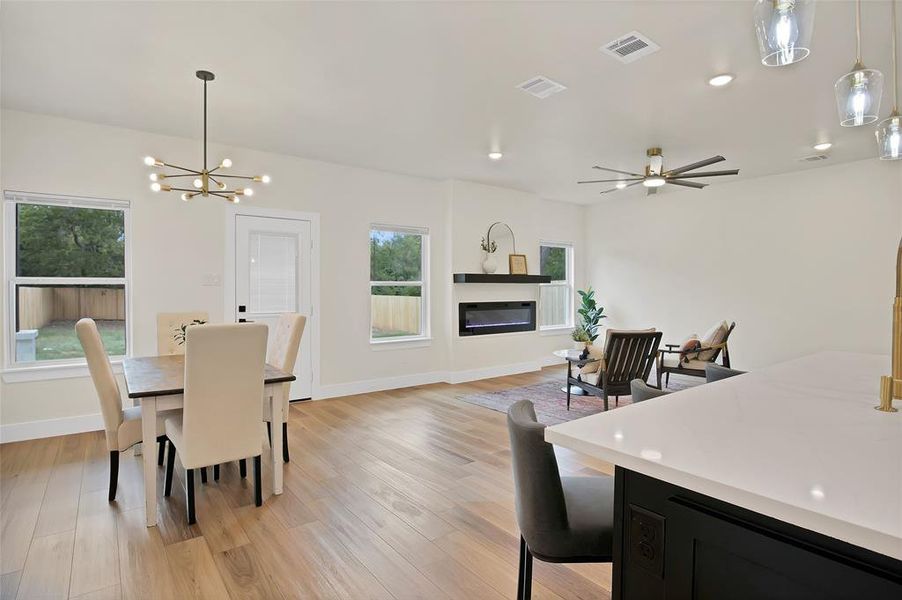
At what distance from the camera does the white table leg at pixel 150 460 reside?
8.13 feet

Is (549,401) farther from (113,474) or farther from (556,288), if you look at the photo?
(113,474)

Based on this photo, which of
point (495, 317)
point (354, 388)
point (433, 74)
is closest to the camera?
point (433, 74)

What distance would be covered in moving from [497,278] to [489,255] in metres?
0.37

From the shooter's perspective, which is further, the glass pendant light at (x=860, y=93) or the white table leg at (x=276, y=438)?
the white table leg at (x=276, y=438)

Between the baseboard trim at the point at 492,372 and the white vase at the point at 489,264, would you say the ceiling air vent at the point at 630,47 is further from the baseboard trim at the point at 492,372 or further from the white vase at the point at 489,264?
the baseboard trim at the point at 492,372

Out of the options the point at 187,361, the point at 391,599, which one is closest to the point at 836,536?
the point at 391,599

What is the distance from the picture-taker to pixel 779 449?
1016 millimetres

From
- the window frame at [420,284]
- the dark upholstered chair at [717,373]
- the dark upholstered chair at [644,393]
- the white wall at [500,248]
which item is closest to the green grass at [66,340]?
the window frame at [420,284]

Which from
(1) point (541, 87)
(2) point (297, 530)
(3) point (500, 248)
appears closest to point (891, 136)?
(1) point (541, 87)

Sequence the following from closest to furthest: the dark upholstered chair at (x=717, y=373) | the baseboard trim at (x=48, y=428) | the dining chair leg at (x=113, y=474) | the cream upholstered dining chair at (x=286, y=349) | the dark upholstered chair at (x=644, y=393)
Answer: the dark upholstered chair at (x=644, y=393), the dark upholstered chair at (x=717, y=373), the dining chair leg at (x=113, y=474), the cream upholstered dining chair at (x=286, y=349), the baseboard trim at (x=48, y=428)

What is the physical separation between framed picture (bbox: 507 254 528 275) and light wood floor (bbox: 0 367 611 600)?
3.68 m

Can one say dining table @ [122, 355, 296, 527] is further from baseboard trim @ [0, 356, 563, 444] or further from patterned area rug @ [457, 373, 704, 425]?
patterned area rug @ [457, 373, 704, 425]

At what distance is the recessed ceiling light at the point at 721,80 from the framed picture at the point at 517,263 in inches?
157

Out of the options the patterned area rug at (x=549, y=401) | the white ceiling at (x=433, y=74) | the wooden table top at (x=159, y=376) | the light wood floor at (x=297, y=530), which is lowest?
the light wood floor at (x=297, y=530)
